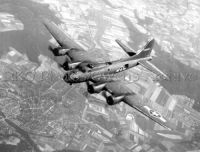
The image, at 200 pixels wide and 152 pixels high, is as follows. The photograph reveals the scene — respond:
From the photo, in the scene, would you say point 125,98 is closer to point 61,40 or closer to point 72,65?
point 72,65

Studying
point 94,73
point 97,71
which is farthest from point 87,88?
point 97,71

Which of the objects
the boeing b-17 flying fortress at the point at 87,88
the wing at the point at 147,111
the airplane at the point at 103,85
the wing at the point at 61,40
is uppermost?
the wing at the point at 61,40

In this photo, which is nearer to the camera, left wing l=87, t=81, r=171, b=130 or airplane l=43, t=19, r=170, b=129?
left wing l=87, t=81, r=171, b=130

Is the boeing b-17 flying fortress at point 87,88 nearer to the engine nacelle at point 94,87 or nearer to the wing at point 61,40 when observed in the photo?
the wing at point 61,40

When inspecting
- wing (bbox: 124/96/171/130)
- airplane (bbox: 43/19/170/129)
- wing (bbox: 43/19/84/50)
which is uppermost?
wing (bbox: 43/19/84/50)

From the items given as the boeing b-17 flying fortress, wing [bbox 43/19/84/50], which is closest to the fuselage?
the boeing b-17 flying fortress

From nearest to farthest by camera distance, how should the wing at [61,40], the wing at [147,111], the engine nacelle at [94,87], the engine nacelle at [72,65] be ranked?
1. the wing at [147,111]
2. the engine nacelle at [94,87]
3. the engine nacelle at [72,65]
4. the wing at [61,40]

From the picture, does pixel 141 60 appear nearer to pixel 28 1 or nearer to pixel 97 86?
pixel 97 86

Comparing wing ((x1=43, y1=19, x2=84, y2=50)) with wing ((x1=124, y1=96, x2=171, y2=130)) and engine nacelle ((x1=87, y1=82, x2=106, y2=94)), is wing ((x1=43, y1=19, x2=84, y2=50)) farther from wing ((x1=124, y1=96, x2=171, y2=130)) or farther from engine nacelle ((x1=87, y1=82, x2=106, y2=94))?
wing ((x1=124, y1=96, x2=171, y2=130))

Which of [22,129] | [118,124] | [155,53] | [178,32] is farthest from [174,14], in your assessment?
[22,129]

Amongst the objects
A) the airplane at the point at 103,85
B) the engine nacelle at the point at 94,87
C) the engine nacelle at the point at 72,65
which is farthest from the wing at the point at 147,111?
the engine nacelle at the point at 72,65

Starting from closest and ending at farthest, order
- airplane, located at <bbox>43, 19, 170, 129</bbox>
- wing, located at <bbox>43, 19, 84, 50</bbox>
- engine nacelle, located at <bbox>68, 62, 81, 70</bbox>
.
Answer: airplane, located at <bbox>43, 19, 170, 129</bbox>, engine nacelle, located at <bbox>68, 62, 81, 70</bbox>, wing, located at <bbox>43, 19, 84, 50</bbox>
